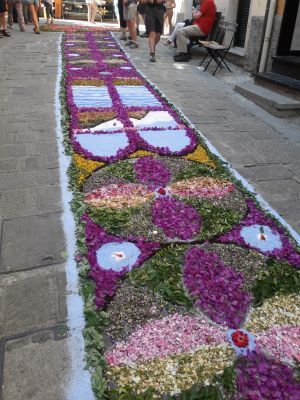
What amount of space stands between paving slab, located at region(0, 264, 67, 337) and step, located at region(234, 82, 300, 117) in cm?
430

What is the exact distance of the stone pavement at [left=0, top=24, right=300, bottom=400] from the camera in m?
1.85

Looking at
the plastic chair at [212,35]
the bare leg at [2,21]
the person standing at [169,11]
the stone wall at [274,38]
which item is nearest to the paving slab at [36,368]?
the stone wall at [274,38]

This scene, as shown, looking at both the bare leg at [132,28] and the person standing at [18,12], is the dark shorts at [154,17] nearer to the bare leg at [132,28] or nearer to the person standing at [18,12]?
the bare leg at [132,28]

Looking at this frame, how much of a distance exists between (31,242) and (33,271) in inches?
12.1

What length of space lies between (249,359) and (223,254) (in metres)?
0.82

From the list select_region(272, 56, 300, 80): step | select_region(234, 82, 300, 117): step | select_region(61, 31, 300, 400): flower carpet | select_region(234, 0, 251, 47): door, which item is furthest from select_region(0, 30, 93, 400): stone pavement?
select_region(234, 0, 251, 47): door

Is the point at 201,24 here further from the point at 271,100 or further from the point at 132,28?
the point at 271,100

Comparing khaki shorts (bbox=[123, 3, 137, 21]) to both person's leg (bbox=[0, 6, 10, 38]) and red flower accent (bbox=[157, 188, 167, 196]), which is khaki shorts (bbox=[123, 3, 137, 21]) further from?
red flower accent (bbox=[157, 188, 167, 196])

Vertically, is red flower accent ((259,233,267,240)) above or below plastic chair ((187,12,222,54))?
below

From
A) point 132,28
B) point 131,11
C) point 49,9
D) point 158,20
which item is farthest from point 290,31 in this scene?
point 49,9

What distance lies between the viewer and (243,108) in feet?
19.2

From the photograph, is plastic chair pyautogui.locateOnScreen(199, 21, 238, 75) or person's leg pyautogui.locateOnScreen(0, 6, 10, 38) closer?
plastic chair pyautogui.locateOnScreen(199, 21, 238, 75)

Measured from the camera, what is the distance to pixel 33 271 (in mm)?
2389

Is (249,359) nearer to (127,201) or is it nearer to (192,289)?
(192,289)
